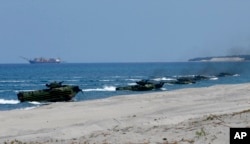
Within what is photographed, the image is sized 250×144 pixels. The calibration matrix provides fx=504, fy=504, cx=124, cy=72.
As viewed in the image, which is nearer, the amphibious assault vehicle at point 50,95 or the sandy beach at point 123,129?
the sandy beach at point 123,129

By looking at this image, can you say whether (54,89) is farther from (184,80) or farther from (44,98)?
(184,80)

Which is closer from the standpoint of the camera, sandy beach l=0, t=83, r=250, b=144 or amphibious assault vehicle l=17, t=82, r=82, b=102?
sandy beach l=0, t=83, r=250, b=144

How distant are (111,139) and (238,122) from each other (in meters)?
3.92

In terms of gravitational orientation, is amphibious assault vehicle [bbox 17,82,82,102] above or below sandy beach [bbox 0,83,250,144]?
below

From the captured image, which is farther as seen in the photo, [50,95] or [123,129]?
[50,95]

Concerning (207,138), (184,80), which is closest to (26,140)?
(207,138)

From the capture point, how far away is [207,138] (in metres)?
13.5

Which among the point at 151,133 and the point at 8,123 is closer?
the point at 151,133

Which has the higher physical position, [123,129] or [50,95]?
[123,129]

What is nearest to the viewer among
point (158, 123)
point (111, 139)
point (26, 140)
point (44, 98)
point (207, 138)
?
point (207, 138)

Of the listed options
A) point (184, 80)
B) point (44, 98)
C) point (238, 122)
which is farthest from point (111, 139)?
point (184, 80)

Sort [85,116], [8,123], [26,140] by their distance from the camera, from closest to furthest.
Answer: [26,140], [8,123], [85,116]

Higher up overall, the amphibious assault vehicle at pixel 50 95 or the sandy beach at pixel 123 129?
the sandy beach at pixel 123 129

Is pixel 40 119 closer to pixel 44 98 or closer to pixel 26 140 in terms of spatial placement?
pixel 26 140
